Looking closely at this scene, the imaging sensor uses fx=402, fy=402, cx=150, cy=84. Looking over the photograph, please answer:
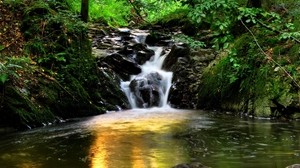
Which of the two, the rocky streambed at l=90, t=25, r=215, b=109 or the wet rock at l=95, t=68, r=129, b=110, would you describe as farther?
the rocky streambed at l=90, t=25, r=215, b=109

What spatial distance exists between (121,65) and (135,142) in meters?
7.35

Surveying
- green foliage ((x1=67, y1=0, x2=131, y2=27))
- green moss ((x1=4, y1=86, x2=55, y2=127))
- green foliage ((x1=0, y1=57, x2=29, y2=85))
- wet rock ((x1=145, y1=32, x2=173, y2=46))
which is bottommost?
green moss ((x1=4, y1=86, x2=55, y2=127))

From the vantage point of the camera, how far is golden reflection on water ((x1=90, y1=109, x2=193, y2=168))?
222 inches

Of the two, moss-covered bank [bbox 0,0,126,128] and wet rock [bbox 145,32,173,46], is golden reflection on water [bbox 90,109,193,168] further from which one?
wet rock [bbox 145,32,173,46]

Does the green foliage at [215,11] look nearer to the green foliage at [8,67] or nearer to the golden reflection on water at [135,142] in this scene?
the golden reflection on water at [135,142]

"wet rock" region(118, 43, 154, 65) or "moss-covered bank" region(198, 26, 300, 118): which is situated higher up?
"wet rock" region(118, 43, 154, 65)

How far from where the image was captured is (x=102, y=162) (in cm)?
561

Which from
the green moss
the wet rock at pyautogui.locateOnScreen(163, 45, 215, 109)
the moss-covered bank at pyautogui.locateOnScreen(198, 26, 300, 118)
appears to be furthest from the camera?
the wet rock at pyautogui.locateOnScreen(163, 45, 215, 109)

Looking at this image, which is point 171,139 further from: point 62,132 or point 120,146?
point 62,132

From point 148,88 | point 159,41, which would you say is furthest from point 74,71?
point 159,41

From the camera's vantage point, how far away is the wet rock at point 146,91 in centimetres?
1307

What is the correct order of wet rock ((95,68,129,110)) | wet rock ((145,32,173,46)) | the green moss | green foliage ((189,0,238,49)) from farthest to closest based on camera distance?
wet rock ((145,32,173,46))
wet rock ((95,68,129,110))
the green moss
green foliage ((189,0,238,49))

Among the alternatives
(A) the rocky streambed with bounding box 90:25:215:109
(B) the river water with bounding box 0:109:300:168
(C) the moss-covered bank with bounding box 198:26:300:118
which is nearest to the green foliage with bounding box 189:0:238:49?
(B) the river water with bounding box 0:109:300:168

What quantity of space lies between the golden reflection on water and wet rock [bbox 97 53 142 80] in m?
3.64
